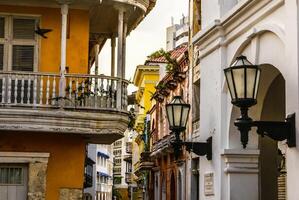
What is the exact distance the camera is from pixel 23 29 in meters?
15.4

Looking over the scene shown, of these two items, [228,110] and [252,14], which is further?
[228,110]

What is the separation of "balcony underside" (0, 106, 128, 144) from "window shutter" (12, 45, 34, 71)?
157 centimetres

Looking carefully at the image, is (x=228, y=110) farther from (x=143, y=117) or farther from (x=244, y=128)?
(x=143, y=117)

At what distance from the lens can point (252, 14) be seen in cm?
866

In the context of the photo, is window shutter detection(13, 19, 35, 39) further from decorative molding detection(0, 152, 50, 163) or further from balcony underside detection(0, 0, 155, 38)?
decorative molding detection(0, 152, 50, 163)

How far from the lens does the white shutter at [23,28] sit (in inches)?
603

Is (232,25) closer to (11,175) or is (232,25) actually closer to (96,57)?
(11,175)

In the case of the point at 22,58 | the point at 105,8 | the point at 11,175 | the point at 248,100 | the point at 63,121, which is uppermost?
the point at 105,8

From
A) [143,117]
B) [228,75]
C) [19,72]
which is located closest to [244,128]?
[228,75]

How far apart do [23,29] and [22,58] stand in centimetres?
63

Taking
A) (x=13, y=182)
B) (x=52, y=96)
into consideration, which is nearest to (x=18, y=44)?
(x=52, y=96)

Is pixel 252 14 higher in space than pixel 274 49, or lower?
higher

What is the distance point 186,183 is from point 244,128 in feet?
67.9

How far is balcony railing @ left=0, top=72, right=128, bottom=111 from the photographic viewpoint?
14.0 m
